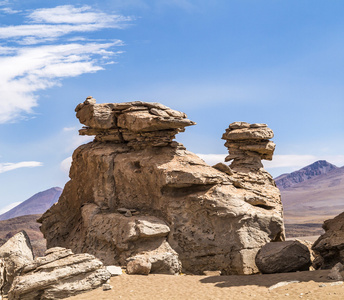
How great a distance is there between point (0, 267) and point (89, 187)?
759 cm

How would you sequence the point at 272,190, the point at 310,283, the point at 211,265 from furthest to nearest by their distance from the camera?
1. the point at 272,190
2. the point at 211,265
3. the point at 310,283

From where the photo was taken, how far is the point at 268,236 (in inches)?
870

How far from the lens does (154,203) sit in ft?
74.7

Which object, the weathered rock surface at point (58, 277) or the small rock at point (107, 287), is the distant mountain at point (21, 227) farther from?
the small rock at point (107, 287)

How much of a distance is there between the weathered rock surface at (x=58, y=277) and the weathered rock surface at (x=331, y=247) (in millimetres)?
9497

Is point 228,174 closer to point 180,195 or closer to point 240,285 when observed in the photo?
point 180,195

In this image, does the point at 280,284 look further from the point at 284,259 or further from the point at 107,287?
the point at 107,287

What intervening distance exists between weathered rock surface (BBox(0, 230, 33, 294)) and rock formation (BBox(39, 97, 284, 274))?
3.43 meters

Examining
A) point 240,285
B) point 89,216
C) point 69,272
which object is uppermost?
point 89,216

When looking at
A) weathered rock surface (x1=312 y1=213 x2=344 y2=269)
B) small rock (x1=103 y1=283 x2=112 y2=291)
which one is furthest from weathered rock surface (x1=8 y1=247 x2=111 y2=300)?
weathered rock surface (x1=312 y1=213 x2=344 y2=269)

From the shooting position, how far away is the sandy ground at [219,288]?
48.5 feet

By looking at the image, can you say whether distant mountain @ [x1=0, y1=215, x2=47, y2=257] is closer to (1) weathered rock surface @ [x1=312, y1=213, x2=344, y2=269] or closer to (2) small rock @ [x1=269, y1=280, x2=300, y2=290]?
(1) weathered rock surface @ [x1=312, y1=213, x2=344, y2=269]

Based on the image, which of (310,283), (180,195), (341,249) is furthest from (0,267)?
(341,249)

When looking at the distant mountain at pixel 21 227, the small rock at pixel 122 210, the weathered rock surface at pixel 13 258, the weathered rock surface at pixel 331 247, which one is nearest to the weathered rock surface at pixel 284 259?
the weathered rock surface at pixel 331 247
